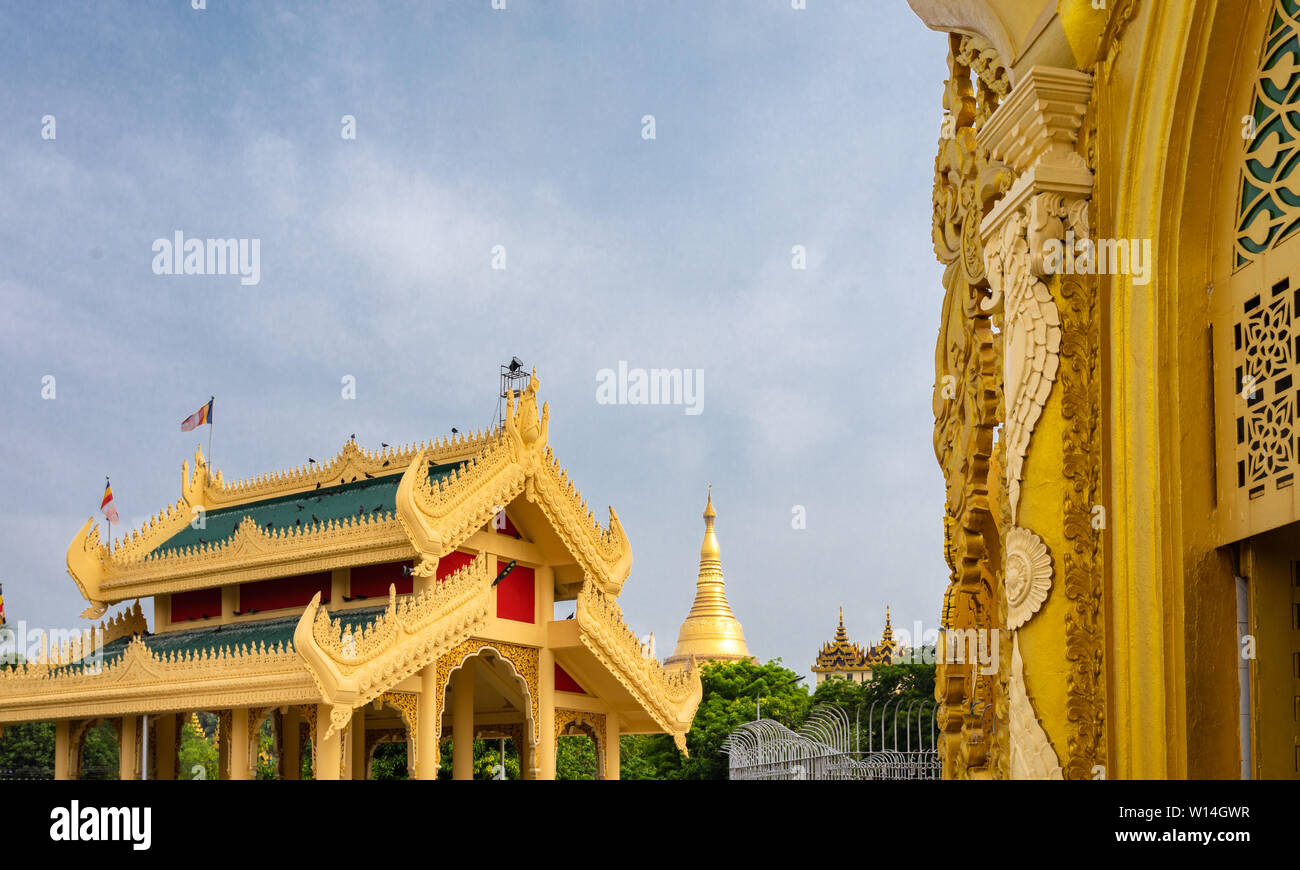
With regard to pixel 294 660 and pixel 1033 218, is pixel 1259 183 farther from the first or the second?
pixel 294 660

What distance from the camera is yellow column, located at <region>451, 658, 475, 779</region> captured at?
72.2ft

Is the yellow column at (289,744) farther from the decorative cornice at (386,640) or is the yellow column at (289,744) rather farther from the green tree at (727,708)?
the green tree at (727,708)

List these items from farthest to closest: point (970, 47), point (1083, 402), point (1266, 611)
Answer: point (970, 47), point (1083, 402), point (1266, 611)

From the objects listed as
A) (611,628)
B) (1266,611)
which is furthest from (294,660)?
(1266,611)

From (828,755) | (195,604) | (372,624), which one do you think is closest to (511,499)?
(372,624)

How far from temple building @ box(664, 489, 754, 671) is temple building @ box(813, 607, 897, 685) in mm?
5488

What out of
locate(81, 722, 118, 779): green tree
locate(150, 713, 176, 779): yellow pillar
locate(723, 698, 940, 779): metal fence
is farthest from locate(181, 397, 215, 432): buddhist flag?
locate(81, 722, 118, 779): green tree

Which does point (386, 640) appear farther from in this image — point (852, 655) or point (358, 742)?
point (852, 655)

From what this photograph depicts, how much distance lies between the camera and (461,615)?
20.2 meters

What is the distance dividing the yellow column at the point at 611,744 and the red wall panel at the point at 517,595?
2.60m

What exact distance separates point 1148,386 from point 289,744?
22572 mm

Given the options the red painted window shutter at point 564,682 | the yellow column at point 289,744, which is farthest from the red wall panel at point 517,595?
the yellow column at point 289,744

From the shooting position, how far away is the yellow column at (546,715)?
22.2 meters
